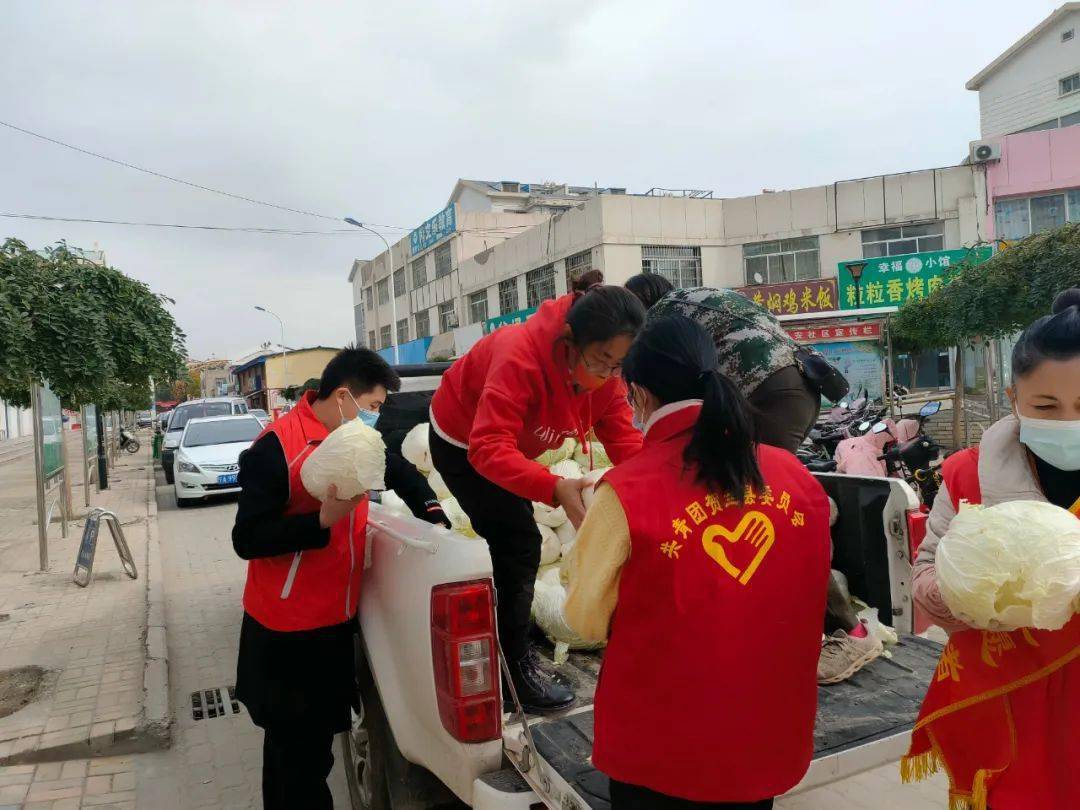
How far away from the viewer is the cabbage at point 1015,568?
1.28m

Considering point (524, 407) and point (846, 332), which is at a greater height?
point (846, 332)

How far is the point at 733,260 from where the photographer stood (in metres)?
25.3

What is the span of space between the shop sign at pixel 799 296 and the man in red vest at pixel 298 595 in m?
21.0

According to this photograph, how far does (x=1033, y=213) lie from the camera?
69.7 feet

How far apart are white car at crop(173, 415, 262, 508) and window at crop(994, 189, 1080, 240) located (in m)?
20.5

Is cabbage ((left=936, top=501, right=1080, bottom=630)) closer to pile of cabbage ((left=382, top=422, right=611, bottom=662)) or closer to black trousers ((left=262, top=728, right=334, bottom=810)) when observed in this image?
pile of cabbage ((left=382, top=422, right=611, bottom=662))

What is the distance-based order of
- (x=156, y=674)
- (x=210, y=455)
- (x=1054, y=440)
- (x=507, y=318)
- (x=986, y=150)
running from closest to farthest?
(x=1054, y=440)
(x=156, y=674)
(x=210, y=455)
(x=986, y=150)
(x=507, y=318)

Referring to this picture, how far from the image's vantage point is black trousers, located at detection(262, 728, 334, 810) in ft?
8.11

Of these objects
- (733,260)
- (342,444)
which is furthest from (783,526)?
(733,260)

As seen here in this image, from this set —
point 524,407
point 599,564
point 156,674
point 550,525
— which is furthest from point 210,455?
point 599,564

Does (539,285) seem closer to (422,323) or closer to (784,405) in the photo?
(422,323)

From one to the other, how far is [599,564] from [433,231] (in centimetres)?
3693

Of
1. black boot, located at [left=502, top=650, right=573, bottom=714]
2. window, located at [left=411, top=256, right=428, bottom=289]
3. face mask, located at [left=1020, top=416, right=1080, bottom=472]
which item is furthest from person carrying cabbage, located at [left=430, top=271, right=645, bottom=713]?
window, located at [left=411, top=256, right=428, bottom=289]

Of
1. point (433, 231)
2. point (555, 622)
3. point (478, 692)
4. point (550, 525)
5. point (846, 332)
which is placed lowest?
point (555, 622)
